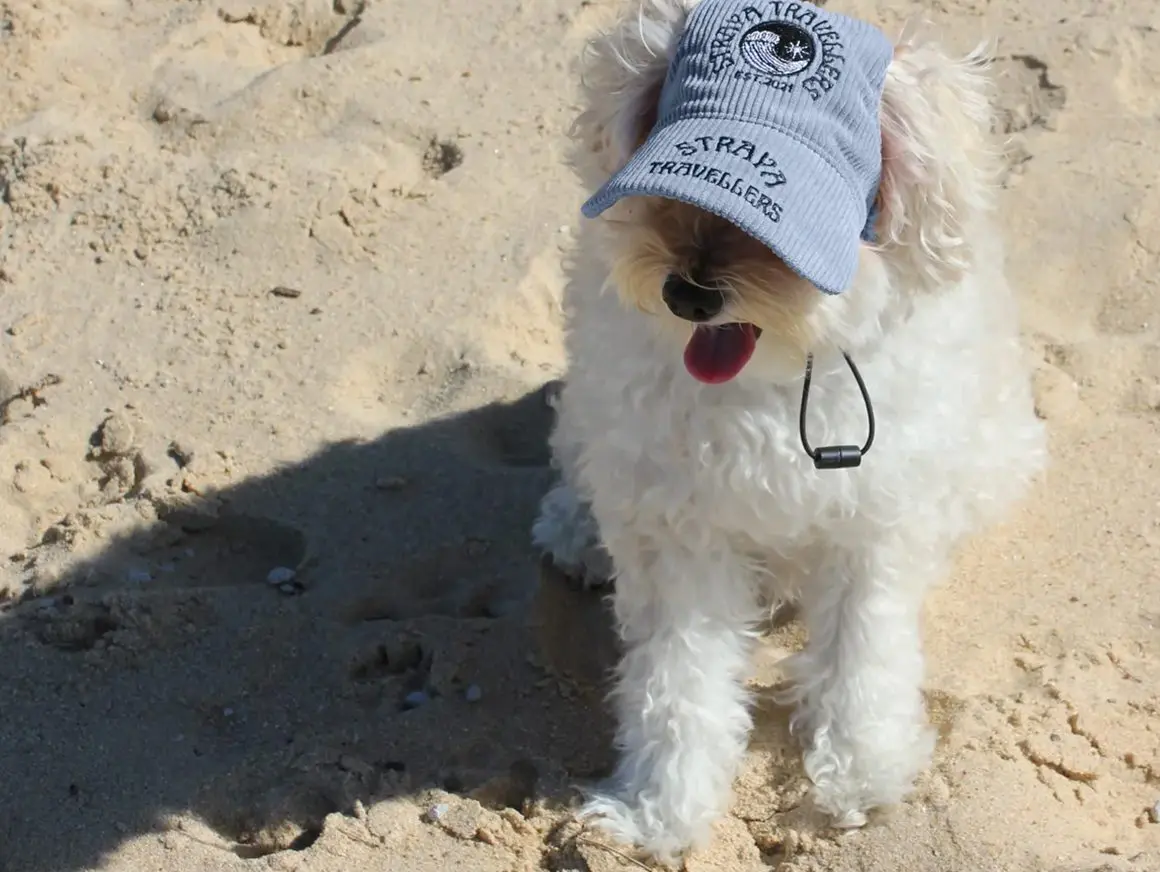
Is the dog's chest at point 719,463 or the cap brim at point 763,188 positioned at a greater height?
the cap brim at point 763,188

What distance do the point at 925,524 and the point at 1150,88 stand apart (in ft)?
10.3

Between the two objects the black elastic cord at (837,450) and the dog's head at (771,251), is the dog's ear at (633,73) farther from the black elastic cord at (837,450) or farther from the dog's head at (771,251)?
the black elastic cord at (837,450)

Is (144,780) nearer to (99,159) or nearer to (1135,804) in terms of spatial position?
(1135,804)

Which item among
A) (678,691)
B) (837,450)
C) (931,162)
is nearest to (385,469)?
(678,691)

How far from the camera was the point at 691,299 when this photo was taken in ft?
8.11

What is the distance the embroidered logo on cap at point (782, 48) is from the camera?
2.45 m

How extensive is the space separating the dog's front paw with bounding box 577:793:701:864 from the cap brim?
154cm

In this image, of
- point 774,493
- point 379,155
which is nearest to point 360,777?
point 774,493

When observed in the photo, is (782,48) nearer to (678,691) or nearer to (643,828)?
(678,691)

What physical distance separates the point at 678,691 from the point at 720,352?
105 centimetres

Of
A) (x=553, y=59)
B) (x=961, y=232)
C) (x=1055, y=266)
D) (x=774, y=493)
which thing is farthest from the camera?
(x=553, y=59)

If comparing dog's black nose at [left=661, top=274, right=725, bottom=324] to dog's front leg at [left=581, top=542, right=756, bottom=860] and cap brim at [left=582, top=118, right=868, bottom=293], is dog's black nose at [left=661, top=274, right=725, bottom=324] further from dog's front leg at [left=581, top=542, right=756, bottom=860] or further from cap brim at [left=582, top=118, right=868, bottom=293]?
dog's front leg at [left=581, top=542, right=756, bottom=860]

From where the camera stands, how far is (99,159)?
564 cm

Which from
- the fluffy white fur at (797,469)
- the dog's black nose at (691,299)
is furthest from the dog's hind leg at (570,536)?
the dog's black nose at (691,299)
